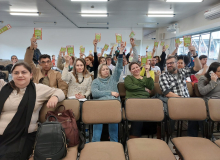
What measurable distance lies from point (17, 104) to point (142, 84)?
168 centimetres

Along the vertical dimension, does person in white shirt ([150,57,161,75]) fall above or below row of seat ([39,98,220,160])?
above

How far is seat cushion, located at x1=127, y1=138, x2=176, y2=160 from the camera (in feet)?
3.92

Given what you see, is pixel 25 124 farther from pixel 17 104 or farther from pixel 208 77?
pixel 208 77

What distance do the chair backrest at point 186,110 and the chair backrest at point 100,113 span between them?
0.64 meters

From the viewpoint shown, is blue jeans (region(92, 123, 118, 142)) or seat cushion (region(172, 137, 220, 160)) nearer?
seat cushion (region(172, 137, 220, 160))

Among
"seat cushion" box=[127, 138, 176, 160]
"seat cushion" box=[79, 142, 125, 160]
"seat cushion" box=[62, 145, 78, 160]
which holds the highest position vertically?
"seat cushion" box=[127, 138, 176, 160]

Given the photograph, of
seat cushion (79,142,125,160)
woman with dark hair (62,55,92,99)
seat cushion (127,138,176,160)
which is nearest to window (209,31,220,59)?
woman with dark hair (62,55,92,99)

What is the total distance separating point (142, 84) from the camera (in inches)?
88.2

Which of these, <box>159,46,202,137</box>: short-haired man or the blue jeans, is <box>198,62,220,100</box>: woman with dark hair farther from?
the blue jeans

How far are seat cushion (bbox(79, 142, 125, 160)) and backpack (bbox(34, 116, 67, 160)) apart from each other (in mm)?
193

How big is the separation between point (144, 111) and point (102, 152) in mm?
677

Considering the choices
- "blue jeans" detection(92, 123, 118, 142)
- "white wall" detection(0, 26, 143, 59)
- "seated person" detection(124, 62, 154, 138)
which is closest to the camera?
"blue jeans" detection(92, 123, 118, 142)

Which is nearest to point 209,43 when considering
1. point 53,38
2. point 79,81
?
point 79,81

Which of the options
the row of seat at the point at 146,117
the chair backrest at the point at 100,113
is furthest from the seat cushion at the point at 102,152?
the chair backrest at the point at 100,113
